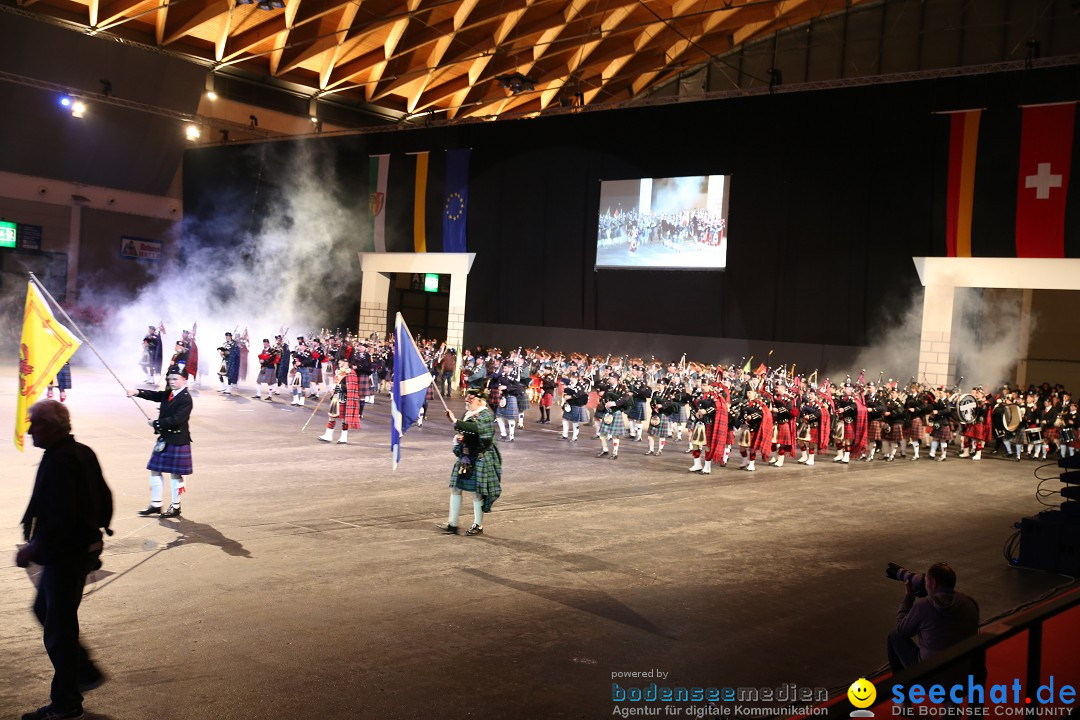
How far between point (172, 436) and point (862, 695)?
7.05 m

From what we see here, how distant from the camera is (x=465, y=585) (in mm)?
6965

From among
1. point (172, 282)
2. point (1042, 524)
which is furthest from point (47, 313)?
point (172, 282)

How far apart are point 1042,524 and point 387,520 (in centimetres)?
626

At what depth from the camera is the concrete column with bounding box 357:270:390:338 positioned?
29094 millimetres

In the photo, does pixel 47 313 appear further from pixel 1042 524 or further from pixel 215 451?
pixel 1042 524

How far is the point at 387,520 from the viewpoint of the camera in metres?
9.03

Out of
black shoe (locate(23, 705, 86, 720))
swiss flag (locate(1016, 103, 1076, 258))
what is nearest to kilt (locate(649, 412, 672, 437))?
swiss flag (locate(1016, 103, 1076, 258))

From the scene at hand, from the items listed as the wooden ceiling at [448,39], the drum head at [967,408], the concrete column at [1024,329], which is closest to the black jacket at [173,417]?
the drum head at [967,408]

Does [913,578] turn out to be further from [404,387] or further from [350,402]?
[350,402]

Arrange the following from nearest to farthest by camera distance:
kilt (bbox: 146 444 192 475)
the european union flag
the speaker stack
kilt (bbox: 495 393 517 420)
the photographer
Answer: the photographer, kilt (bbox: 146 444 192 475), the speaker stack, kilt (bbox: 495 393 517 420), the european union flag

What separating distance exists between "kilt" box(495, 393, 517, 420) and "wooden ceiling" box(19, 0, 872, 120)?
439 inches

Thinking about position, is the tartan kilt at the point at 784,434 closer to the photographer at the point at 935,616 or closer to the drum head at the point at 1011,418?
the drum head at the point at 1011,418

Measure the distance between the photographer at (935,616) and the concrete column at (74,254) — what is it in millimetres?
28615

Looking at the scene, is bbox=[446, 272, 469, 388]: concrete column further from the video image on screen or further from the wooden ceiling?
the wooden ceiling
